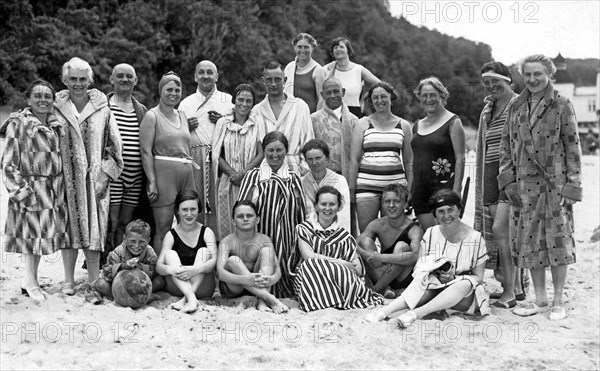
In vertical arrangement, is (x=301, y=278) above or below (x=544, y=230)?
below

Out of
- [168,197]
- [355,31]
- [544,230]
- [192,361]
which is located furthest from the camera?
[355,31]

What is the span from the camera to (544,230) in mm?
4746

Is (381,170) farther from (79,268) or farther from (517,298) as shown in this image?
(79,268)

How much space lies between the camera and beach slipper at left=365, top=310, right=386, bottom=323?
14.6ft

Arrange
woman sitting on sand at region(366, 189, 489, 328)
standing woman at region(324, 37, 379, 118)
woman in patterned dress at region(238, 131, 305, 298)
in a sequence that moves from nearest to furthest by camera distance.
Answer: woman sitting on sand at region(366, 189, 489, 328), woman in patterned dress at region(238, 131, 305, 298), standing woman at region(324, 37, 379, 118)

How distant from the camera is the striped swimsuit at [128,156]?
5.27 metres

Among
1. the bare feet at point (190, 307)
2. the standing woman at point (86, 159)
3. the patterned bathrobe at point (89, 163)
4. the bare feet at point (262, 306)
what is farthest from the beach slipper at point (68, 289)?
the bare feet at point (262, 306)

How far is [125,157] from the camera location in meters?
5.27

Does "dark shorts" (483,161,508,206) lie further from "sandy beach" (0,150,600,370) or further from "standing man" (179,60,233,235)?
"standing man" (179,60,233,235)

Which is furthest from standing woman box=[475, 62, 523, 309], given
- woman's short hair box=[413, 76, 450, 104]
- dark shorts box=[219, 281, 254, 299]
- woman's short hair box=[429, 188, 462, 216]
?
dark shorts box=[219, 281, 254, 299]

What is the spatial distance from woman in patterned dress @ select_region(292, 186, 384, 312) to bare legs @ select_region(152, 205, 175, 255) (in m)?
1.13

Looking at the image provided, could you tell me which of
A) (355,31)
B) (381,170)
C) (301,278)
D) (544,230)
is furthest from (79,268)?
(355,31)

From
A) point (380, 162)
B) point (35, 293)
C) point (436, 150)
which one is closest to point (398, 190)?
point (380, 162)

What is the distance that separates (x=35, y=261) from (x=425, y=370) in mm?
3068
